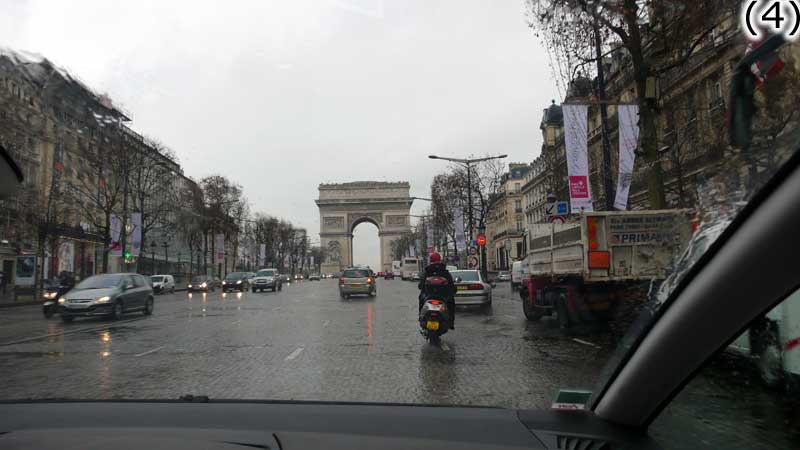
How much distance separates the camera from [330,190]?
11025 centimetres

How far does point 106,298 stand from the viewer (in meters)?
17.5

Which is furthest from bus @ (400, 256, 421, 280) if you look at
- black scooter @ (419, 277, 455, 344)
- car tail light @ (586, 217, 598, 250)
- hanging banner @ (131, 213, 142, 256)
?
black scooter @ (419, 277, 455, 344)

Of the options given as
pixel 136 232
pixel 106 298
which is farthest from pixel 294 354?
pixel 136 232

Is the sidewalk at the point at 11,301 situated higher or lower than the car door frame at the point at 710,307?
lower

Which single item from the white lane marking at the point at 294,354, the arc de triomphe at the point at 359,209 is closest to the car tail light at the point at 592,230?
the white lane marking at the point at 294,354

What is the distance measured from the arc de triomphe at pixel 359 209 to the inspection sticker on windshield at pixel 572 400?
107 meters

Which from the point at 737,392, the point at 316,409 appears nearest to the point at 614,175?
the point at 737,392

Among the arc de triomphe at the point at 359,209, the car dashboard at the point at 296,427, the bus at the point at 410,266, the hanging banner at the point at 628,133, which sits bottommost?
the car dashboard at the point at 296,427

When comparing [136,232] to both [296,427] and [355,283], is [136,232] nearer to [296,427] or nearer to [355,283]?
[355,283]

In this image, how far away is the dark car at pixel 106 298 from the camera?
56.0ft

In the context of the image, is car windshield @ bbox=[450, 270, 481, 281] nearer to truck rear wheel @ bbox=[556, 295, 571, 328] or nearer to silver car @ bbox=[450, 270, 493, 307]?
silver car @ bbox=[450, 270, 493, 307]

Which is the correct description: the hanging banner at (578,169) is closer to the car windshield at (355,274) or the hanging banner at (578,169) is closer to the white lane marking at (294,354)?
the white lane marking at (294,354)

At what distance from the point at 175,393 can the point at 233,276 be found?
46.1 meters

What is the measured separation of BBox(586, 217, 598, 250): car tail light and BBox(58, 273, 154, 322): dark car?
45.5 ft
